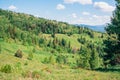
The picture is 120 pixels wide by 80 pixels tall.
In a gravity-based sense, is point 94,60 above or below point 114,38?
below

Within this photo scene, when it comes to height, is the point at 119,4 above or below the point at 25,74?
above

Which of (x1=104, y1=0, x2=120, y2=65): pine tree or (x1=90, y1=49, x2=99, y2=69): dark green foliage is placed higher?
(x1=104, y1=0, x2=120, y2=65): pine tree

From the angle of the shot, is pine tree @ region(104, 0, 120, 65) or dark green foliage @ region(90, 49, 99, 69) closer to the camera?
pine tree @ region(104, 0, 120, 65)

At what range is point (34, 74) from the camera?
24188 millimetres

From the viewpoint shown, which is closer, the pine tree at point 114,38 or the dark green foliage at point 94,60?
the pine tree at point 114,38

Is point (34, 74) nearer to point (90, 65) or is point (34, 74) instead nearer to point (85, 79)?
point (85, 79)

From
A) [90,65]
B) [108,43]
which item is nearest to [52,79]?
[108,43]

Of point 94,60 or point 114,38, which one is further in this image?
point 94,60

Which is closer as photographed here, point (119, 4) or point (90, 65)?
point (119, 4)

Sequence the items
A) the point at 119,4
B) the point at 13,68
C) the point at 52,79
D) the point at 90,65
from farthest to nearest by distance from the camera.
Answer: the point at 90,65
the point at 119,4
the point at 13,68
the point at 52,79

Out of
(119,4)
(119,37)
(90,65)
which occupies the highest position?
(119,4)

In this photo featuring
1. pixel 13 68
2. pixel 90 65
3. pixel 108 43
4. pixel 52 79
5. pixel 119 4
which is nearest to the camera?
pixel 52 79

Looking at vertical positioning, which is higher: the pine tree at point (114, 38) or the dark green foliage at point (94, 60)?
the pine tree at point (114, 38)

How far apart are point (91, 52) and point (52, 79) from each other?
93.7m
